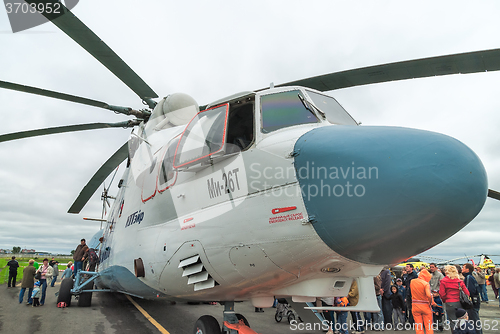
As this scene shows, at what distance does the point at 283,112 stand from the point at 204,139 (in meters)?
1.15

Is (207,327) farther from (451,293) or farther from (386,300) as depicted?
(386,300)

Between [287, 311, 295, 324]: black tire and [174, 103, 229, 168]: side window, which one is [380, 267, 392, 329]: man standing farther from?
[174, 103, 229, 168]: side window

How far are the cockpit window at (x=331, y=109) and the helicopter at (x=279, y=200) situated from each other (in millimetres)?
30

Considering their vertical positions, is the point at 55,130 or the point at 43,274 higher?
the point at 55,130

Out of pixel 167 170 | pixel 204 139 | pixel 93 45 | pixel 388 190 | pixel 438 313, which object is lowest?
pixel 438 313

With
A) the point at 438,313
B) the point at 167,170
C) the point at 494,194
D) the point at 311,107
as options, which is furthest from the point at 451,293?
the point at 167,170

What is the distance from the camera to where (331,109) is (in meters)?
4.43

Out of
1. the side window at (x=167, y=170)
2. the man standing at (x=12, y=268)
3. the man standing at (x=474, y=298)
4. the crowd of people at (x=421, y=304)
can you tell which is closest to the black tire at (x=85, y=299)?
the side window at (x=167, y=170)

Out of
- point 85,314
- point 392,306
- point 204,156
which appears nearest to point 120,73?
point 204,156

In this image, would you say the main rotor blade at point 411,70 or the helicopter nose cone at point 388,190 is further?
the main rotor blade at point 411,70

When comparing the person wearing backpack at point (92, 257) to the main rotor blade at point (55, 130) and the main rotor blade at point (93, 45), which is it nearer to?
the main rotor blade at point (55, 130)

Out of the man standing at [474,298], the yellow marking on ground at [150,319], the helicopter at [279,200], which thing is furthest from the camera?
the yellow marking on ground at [150,319]

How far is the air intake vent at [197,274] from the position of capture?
13.4 feet

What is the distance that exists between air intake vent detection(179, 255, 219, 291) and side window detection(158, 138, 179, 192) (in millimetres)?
1369
